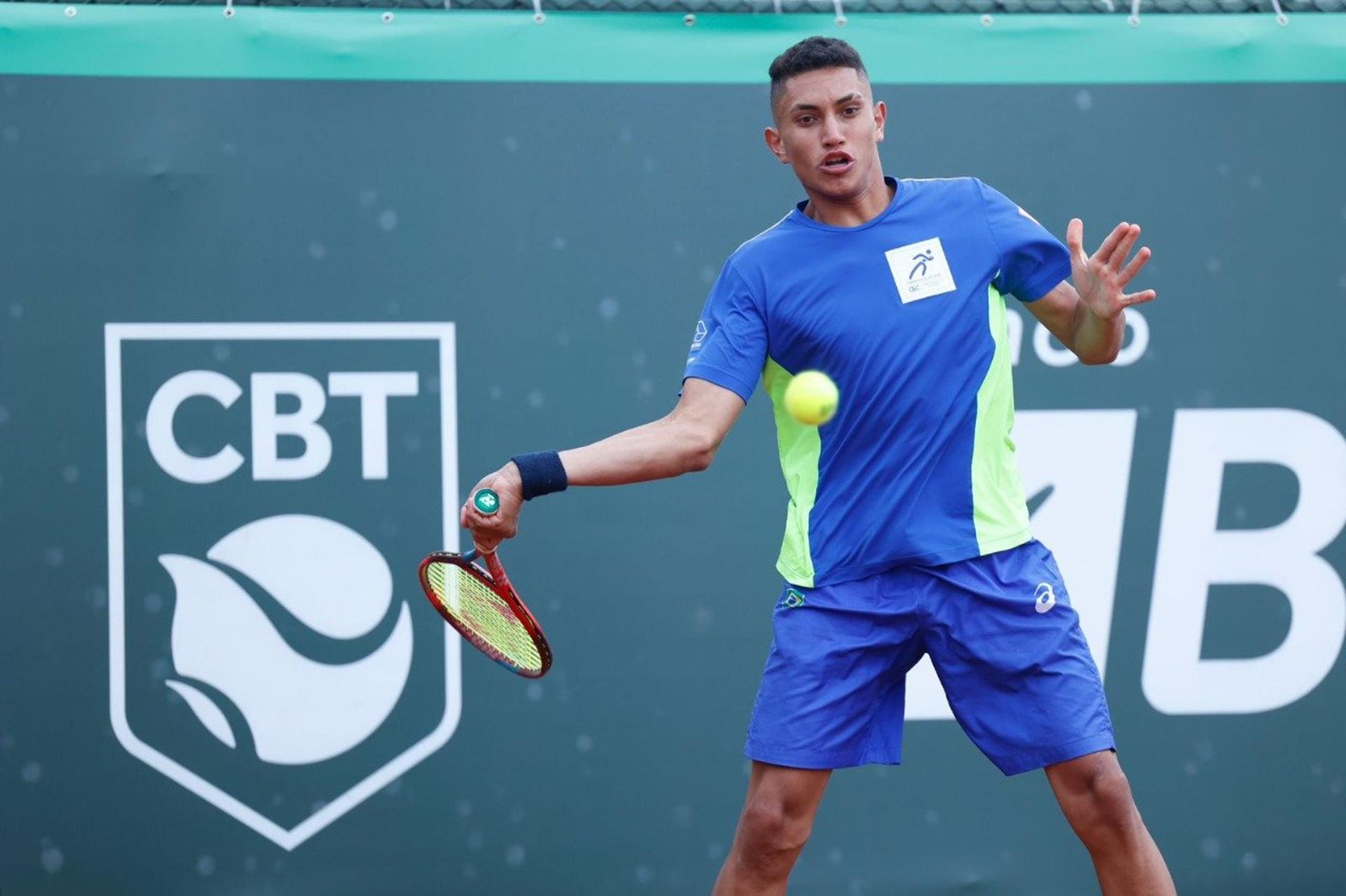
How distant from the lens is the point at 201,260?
3.95 meters

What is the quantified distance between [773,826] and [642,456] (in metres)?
0.74

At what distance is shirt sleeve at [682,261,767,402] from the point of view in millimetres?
3023

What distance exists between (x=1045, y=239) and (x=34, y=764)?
2.72 metres

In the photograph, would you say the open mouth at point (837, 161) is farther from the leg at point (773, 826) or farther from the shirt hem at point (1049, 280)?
the leg at point (773, 826)

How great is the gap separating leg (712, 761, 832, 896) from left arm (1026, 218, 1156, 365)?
3.17 ft

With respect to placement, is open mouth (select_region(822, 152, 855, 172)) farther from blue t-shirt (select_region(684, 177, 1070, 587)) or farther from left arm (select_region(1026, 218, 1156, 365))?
left arm (select_region(1026, 218, 1156, 365))

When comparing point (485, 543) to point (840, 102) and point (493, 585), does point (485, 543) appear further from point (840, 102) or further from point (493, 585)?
point (840, 102)

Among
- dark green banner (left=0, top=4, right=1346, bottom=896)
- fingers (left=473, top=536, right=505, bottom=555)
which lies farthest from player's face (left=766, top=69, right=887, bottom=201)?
dark green banner (left=0, top=4, right=1346, bottom=896)

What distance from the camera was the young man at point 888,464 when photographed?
2932 mm

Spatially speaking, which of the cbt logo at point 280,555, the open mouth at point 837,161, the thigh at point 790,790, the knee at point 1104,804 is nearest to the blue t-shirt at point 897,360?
the open mouth at point 837,161

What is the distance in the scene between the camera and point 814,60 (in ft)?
10.0

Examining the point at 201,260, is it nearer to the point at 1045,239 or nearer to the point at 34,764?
the point at 34,764

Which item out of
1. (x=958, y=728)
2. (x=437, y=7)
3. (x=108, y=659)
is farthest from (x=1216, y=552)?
(x=108, y=659)

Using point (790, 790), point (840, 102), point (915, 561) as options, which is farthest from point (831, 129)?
point (790, 790)
